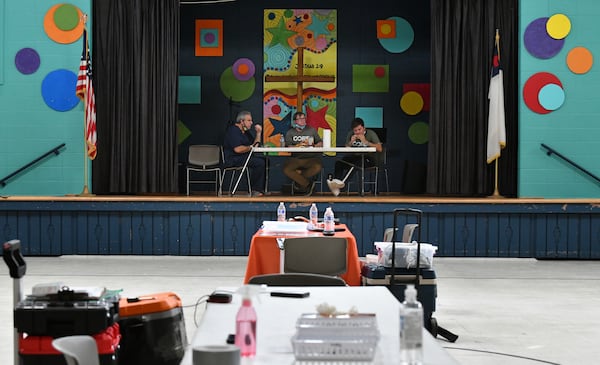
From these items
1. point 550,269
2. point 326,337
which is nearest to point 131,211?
point 550,269

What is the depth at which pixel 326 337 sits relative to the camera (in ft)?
6.93

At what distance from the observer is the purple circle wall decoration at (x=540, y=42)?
10.2 metres

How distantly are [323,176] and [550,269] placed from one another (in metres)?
4.62

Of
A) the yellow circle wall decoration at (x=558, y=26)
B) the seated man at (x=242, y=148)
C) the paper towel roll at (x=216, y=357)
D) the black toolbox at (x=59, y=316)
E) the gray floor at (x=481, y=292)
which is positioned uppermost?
the yellow circle wall decoration at (x=558, y=26)

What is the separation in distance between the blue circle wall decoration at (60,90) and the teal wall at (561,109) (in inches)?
222

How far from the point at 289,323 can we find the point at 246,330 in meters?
0.39

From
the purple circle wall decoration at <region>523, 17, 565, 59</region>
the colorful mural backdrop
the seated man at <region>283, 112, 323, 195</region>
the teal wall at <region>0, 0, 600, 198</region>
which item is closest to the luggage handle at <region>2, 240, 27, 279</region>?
the teal wall at <region>0, 0, 600, 198</region>

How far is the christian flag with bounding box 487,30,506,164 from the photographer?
34.2ft

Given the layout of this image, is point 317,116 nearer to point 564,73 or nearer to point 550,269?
point 564,73

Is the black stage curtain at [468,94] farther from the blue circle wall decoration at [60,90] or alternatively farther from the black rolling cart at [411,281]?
the black rolling cart at [411,281]

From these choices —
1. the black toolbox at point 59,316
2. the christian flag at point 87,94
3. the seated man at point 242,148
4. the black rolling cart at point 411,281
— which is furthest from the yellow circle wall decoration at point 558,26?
the black toolbox at point 59,316

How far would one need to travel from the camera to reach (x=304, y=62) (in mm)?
12352

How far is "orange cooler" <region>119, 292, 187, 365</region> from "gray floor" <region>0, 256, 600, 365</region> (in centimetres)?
99

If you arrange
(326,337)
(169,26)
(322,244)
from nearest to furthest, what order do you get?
(326,337) → (322,244) → (169,26)
